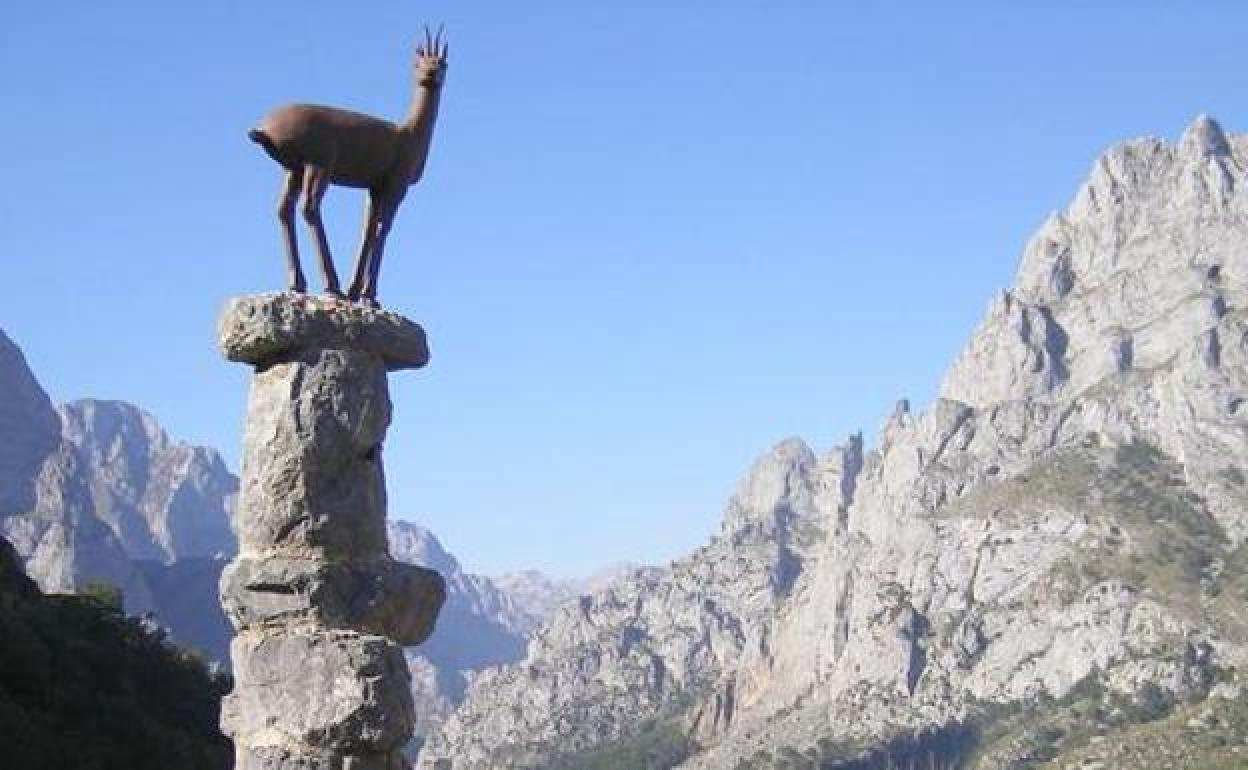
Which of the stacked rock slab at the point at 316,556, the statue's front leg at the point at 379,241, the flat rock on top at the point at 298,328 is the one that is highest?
the statue's front leg at the point at 379,241

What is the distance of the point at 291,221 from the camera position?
28.8 ft

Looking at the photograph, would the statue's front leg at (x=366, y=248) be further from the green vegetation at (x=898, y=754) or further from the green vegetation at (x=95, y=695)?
the green vegetation at (x=898, y=754)

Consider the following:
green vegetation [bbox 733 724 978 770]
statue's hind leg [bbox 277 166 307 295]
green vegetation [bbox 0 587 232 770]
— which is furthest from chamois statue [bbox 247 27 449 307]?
green vegetation [bbox 733 724 978 770]

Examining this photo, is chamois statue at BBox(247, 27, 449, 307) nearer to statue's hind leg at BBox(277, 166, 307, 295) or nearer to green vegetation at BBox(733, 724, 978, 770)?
statue's hind leg at BBox(277, 166, 307, 295)

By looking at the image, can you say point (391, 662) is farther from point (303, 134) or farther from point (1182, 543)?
point (1182, 543)

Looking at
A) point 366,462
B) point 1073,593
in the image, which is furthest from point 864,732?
point 366,462

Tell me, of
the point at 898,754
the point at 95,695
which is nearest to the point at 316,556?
the point at 95,695

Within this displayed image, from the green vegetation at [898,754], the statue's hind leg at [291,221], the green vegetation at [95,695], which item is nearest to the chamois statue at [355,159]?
the statue's hind leg at [291,221]

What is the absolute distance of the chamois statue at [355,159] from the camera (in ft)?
28.6

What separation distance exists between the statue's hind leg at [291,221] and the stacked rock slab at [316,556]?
29 centimetres

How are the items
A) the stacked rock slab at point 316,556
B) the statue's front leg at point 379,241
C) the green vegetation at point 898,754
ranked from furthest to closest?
the green vegetation at point 898,754 → the statue's front leg at point 379,241 → the stacked rock slab at point 316,556

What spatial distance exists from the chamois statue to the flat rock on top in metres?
0.33

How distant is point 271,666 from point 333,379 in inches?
62.8

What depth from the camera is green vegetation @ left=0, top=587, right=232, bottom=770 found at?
28109mm
